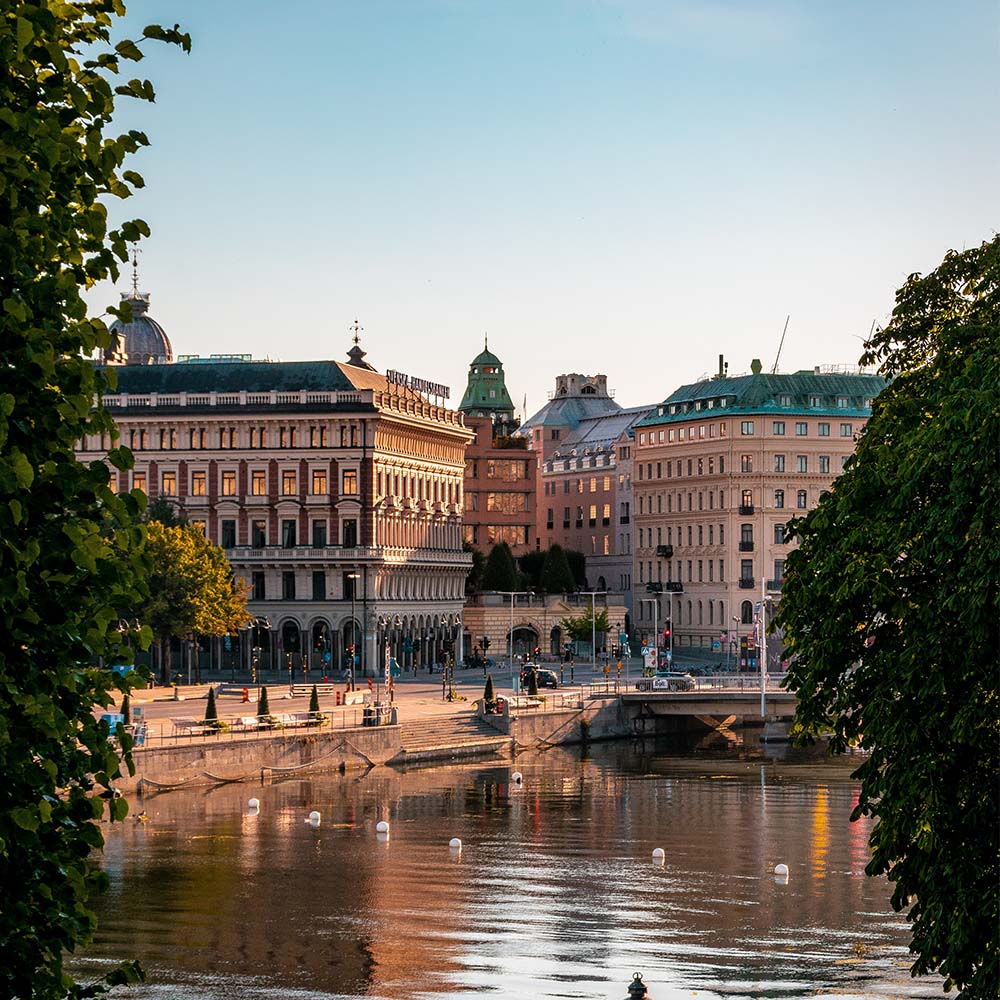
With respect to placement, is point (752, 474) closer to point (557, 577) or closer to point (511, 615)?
point (557, 577)

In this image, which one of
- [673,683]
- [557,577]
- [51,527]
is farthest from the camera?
[557,577]

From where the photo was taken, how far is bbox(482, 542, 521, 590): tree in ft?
600

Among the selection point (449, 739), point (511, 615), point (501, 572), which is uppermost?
point (501, 572)

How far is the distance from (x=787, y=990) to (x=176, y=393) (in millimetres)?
111665

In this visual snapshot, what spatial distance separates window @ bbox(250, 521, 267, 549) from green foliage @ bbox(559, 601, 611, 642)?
32.3 m

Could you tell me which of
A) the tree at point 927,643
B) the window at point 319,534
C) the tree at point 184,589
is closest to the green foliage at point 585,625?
A: the window at point 319,534

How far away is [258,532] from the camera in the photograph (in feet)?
504

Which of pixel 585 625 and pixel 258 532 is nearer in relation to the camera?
pixel 258 532

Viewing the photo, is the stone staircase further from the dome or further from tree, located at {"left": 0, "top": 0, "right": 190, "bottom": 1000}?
tree, located at {"left": 0, "top": 0, "right": 190, "bottom": 1000}

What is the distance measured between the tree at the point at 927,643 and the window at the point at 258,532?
118279 millimetres

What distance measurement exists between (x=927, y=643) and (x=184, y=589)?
301 ft

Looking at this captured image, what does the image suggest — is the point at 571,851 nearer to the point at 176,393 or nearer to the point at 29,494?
the point at 29,494

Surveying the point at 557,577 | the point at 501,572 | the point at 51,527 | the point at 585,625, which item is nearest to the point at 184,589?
the point at 585,625

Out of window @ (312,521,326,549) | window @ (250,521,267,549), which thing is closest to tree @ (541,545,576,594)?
window @ (312,521,326,549)
